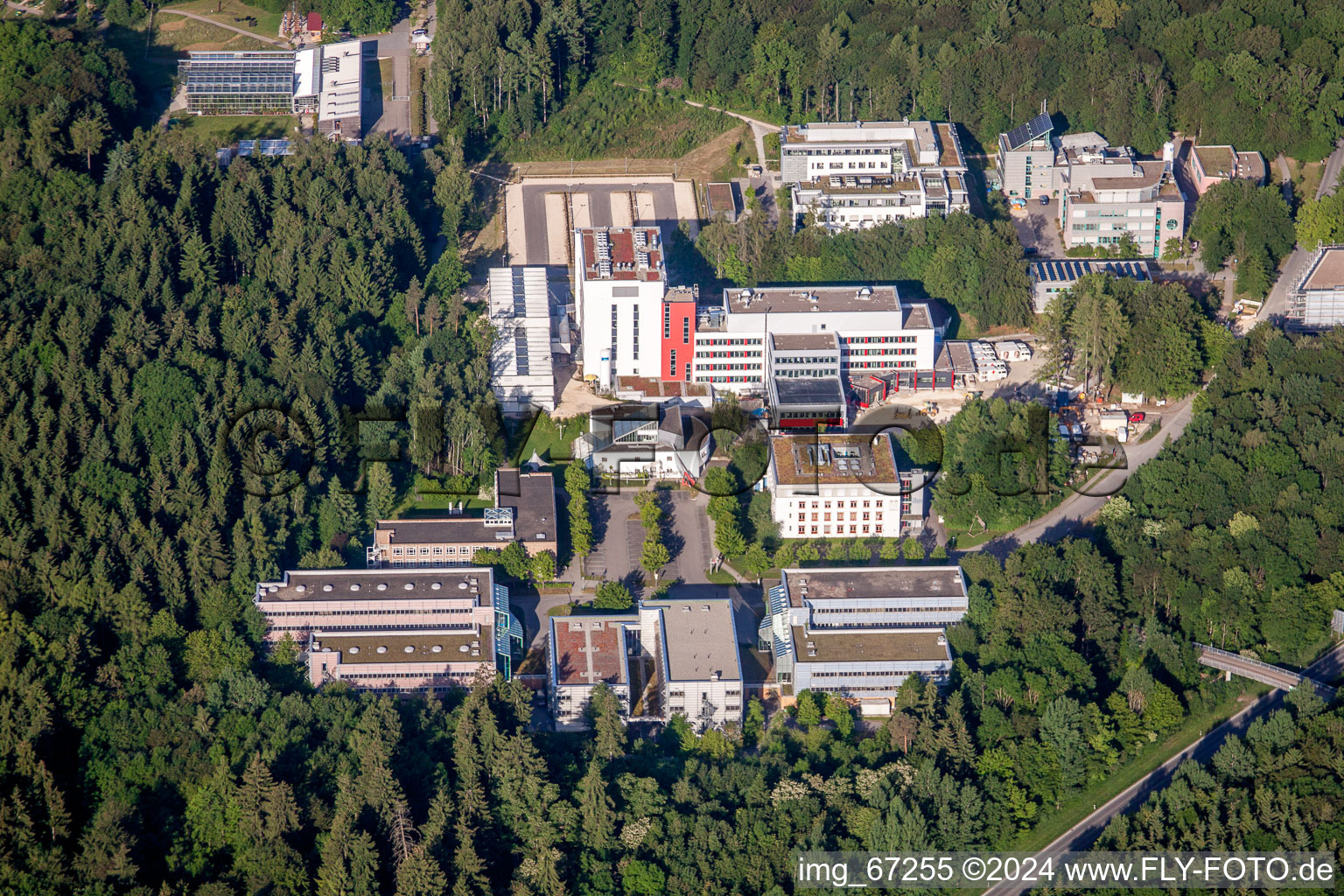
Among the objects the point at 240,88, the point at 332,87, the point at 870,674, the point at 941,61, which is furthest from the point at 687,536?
the point at 240,88

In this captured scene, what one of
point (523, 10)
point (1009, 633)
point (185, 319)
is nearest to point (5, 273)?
point (185, 319)

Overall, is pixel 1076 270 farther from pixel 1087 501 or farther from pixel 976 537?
pixel 976 537

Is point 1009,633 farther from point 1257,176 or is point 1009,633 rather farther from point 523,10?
point 523,10

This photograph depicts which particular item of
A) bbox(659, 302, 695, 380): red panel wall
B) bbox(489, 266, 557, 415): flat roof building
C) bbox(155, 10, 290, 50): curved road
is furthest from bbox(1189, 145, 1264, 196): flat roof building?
bbox(155, 10, 290, 50): curved road

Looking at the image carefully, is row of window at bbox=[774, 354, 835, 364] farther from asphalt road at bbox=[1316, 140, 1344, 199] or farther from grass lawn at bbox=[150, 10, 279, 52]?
grass lawn at bbox=[150, 10, 279, 52]

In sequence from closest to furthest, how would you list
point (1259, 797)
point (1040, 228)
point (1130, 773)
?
point (1259, 797) → point (1130, 773) → point (1040, 228)

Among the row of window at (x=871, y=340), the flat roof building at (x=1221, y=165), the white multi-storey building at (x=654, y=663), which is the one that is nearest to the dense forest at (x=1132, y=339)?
the row of window at (x=871, y=340)

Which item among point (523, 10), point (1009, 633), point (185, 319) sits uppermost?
point (523, 10)
